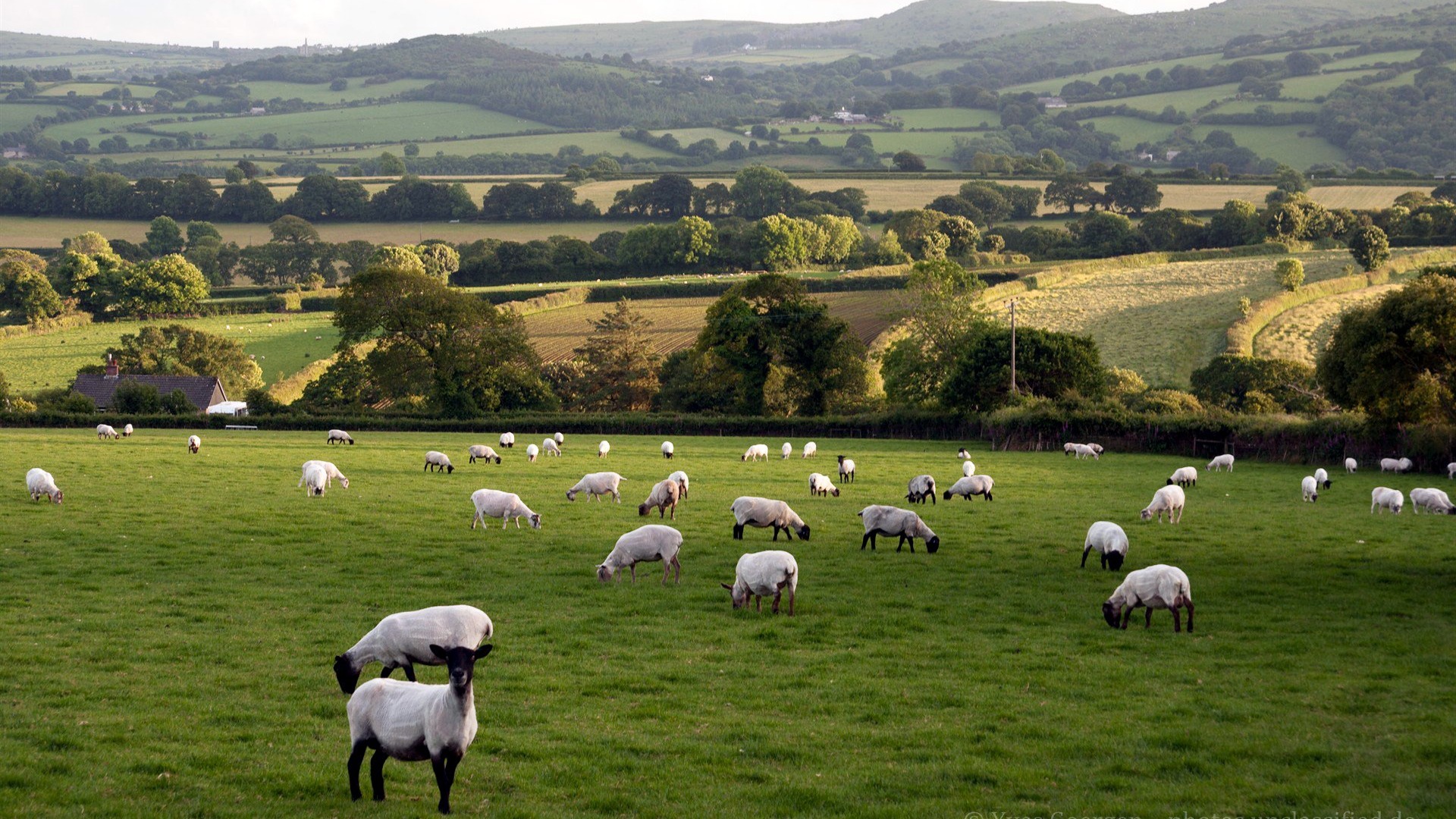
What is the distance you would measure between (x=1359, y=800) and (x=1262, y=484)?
32.4m

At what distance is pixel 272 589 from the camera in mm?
20172

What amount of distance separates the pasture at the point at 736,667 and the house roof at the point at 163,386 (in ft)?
171

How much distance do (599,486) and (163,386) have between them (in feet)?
203

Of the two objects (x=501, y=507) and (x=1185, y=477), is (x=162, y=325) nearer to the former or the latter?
(x=501, y=507)

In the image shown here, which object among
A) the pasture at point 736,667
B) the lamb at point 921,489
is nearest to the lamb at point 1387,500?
the pasture at point 736,667

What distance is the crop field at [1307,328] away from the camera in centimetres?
8038

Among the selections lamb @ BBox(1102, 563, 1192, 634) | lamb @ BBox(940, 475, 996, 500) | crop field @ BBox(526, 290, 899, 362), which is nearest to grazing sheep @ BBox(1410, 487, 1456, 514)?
lamb @ BBox(940, 475, 996, 500)

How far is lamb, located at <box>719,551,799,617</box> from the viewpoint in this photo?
62.0ft

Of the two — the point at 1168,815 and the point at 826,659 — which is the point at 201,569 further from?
the point at 1168,815

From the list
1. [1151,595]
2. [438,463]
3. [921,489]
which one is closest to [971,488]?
[921,489]

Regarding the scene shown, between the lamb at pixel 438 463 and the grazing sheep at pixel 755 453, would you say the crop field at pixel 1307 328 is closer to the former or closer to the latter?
the grazing sheep at pixel 755 453

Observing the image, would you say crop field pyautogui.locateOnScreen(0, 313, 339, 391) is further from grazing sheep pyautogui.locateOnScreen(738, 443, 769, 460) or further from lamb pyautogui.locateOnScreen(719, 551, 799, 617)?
lamb pyautogui.locateOnScreen(719, 551, 799, 617)

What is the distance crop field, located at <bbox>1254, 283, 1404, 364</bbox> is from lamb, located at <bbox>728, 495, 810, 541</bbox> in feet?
201

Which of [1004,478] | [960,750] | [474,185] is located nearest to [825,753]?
[960,750]
